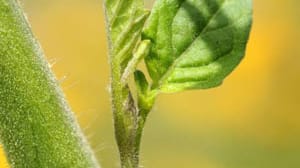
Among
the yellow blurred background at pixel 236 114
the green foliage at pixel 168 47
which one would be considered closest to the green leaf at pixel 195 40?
the green foliage at pixel 168 47

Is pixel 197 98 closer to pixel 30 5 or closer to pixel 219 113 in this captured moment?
pixel 219 113

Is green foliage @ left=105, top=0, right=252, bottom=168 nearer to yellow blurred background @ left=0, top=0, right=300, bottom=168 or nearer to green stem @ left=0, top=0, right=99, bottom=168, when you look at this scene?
green stem @ left=0, top=0, right=99, bottom=168

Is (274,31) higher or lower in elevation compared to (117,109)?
lower

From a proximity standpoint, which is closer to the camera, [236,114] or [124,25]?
[124,25]

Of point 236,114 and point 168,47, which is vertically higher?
point 168,47

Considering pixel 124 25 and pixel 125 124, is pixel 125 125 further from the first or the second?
pixel 124 25

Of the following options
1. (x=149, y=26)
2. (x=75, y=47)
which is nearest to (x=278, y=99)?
(x=75, y=47)

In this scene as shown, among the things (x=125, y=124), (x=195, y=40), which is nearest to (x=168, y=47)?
(x=195, y=40)
